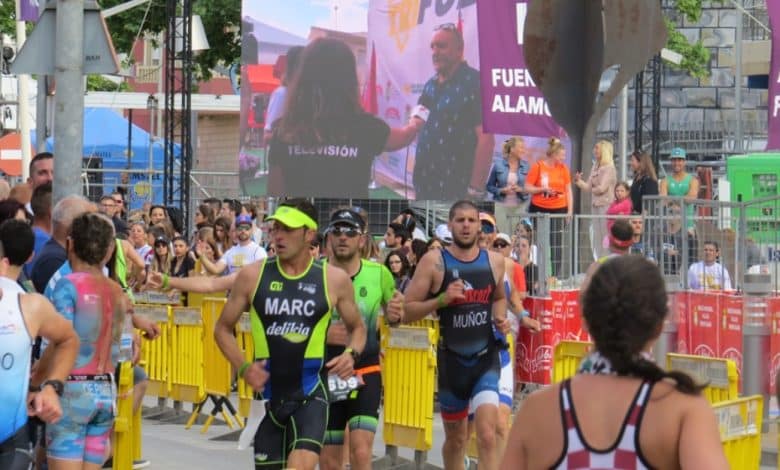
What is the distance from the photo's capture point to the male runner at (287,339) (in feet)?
29.5

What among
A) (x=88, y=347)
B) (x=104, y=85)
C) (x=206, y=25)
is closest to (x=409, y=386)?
(x=88, y=347)

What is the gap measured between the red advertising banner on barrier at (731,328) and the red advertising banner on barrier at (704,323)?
4 centimetres

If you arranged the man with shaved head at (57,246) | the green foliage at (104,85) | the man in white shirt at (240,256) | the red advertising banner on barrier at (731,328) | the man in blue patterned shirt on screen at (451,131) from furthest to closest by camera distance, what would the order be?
1. the green foliage at (104,85)
2. the man in blue patterned shirt on screen at (451,131)
3. the man in white shirt at (240,256)
4. the red advertising banner on barrier at (731,328)
5. the man with shaved head at (57,246)

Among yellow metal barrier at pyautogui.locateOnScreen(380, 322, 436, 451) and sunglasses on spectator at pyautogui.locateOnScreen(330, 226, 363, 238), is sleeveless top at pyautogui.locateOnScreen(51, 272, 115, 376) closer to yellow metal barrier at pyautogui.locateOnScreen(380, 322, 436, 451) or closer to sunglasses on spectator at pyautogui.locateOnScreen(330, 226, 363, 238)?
sunglasses on spectator at pyautogui.locateOnScreen(330, 226, 363, 238)

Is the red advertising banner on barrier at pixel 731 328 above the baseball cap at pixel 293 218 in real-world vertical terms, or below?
below

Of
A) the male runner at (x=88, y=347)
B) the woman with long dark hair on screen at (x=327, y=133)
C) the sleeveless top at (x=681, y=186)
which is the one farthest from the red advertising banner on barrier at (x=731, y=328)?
the woman with long dark hair on screen at (x=327, y=133)

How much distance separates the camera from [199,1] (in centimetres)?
4472

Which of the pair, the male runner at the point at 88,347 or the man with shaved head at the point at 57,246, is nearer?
the male runner at the point at 88,347

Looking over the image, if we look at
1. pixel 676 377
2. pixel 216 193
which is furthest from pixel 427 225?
pixel 676 377

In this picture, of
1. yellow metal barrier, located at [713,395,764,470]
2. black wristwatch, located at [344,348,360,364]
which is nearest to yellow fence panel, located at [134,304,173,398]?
black wristwatch, located at [344,348,360,364]

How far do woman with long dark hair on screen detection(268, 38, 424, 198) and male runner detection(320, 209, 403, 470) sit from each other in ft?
50.8

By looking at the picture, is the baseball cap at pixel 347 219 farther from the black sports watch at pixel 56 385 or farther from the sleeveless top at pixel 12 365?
the sleeveless top at pixel 12 365

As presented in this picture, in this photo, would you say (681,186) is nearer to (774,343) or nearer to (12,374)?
(774,343)

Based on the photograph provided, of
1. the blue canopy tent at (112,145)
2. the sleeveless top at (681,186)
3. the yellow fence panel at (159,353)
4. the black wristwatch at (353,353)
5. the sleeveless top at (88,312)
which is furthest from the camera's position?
the blue canopy tent at (112,145)
